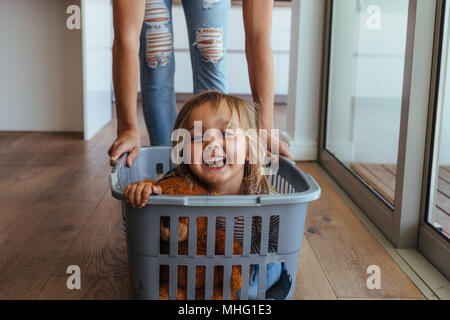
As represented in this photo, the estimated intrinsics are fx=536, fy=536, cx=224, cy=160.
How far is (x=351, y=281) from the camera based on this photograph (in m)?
1.14

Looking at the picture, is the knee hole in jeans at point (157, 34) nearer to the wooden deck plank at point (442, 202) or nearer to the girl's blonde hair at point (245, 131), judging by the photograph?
the girl's blonde hair at point (245, 131)

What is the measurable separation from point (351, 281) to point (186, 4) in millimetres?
759

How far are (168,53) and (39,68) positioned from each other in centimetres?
167

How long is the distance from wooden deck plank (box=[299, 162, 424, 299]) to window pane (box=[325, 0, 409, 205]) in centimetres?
13

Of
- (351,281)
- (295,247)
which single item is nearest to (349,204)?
(351,281)

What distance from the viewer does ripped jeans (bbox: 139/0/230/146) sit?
4.19 ft

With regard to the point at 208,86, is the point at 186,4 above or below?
above

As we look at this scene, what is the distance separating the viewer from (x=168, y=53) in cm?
131

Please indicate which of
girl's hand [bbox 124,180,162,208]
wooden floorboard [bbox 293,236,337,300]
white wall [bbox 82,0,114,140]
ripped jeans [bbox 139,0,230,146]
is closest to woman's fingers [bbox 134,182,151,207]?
girl's hand [bbox 124,180,162,208]

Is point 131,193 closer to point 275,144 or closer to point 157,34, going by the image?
point 275,144

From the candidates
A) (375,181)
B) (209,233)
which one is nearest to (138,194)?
(209,233)

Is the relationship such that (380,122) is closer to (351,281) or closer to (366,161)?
(366,161)

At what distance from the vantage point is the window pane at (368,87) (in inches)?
57.1

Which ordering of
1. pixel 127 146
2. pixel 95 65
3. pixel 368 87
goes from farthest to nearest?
pixel 95 65, pixel 368 87, pixel 127 146
